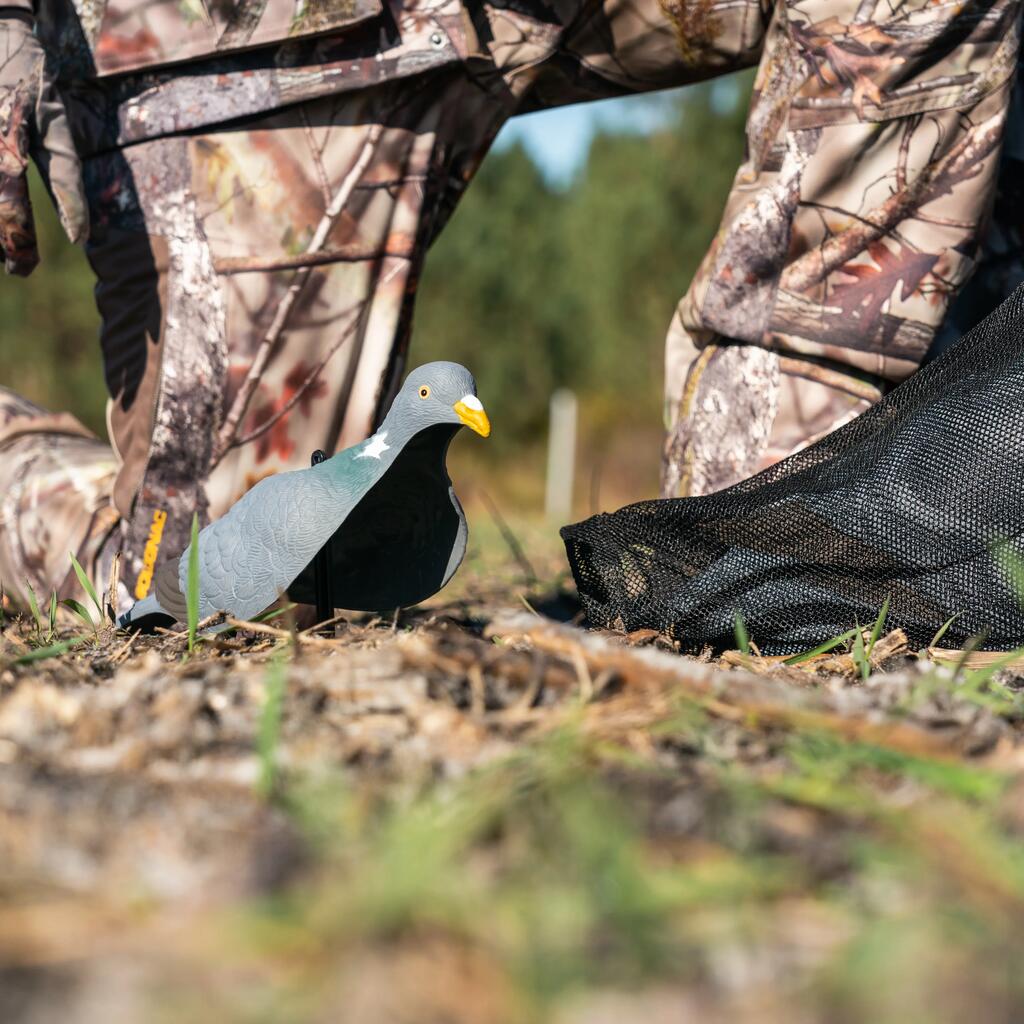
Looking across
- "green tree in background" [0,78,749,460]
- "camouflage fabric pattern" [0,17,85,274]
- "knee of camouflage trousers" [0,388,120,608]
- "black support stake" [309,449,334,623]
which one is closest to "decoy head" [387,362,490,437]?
"black support stake" [309,449,334,623]

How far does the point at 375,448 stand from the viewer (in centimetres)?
150

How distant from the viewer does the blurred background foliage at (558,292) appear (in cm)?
1417

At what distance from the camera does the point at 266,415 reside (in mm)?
2170

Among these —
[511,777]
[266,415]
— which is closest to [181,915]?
[511,777]

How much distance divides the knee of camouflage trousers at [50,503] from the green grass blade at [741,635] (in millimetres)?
1249

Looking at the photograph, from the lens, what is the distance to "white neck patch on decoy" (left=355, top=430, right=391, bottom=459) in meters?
1.49

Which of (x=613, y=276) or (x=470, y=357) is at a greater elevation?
(x=613, y=276)

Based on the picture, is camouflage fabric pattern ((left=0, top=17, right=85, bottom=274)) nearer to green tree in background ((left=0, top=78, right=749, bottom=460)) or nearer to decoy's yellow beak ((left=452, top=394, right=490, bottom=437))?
decoy's yellow beak ((left=452, top=394, right=490, bottom=437))

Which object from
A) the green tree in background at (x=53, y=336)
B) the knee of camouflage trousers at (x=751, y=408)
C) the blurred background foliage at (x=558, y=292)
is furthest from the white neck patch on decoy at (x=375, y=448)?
the green tree in background at (x=53, y=336)

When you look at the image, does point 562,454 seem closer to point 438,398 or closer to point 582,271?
point 582,271

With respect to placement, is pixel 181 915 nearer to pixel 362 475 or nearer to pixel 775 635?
pixel 362 475

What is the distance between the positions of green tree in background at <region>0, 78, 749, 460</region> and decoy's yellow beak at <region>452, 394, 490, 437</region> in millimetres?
12306

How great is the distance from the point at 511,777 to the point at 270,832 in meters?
0.17

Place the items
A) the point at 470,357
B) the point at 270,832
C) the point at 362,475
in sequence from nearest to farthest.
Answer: the point at 270,832, the point at 362,475, the point at 470,357
